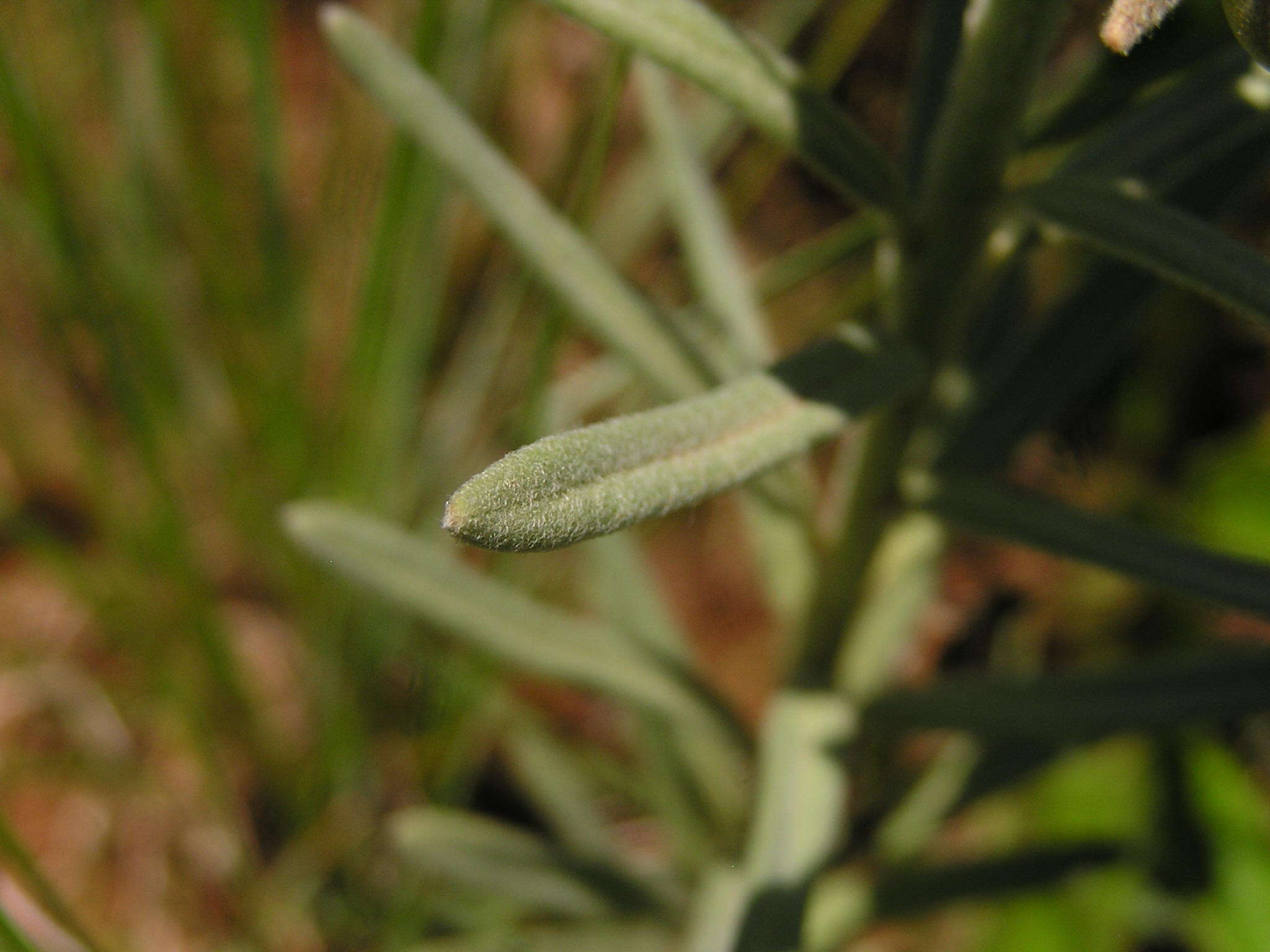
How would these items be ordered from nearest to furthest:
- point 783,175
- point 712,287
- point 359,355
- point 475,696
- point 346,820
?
point 712,287
point 359,355
point 475,696
point 346,820
point 783,175

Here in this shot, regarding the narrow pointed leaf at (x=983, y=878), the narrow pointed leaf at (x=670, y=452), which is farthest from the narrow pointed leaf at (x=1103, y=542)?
the narrow pointed leaf at (x=983, y=878)

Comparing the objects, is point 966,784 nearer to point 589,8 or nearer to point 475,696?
point 475,696

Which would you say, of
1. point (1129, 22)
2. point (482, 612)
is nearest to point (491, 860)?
point (482, 612)

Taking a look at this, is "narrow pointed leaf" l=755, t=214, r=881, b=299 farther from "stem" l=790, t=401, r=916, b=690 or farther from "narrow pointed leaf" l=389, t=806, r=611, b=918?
"narrow pointed leaf" l=389, t=806, r=611, b=918

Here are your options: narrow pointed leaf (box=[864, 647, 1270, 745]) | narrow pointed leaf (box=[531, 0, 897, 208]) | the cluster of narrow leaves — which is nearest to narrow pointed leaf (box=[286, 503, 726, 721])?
the cluster of narrow leaves

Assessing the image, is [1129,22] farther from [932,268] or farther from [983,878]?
[983,878]

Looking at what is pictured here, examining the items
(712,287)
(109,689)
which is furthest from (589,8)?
(109,689)

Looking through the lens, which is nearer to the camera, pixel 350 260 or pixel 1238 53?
pixel 1238 53
